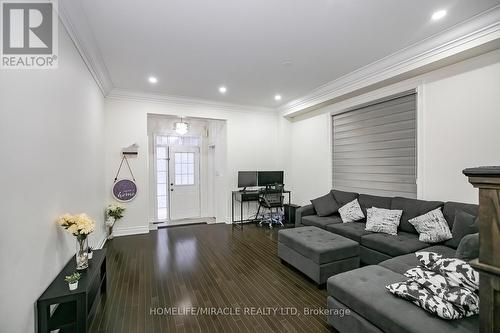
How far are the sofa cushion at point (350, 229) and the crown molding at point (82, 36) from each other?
427 cm

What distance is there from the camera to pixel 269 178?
5789 mm

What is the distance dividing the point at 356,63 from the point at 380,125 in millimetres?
1203

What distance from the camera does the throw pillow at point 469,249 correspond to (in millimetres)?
1791

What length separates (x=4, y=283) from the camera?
1.32 metres

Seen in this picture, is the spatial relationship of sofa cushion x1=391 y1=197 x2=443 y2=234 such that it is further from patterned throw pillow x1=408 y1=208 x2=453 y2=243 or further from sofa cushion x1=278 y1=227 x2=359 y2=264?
sofa cushion x1=278 y1=227 x2=359 y2=264

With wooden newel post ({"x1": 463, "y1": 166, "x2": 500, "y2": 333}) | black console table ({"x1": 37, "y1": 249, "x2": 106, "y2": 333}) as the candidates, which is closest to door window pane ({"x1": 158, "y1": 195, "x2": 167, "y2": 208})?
black console table ({"x1": 37, "y1": 249, "x2": 106, "y2": 333})

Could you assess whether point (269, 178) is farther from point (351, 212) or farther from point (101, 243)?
point (101, 243)

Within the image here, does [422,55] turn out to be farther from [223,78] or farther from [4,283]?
[4,283]

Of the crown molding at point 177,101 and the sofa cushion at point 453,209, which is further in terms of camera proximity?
the crown molding at point 177,101

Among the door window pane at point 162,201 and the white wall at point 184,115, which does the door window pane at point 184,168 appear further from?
the white wall at point 184,115

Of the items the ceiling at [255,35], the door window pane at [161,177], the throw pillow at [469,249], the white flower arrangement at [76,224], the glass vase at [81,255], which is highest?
the ceiling at [255,35]

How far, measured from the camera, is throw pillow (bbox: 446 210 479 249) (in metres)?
2.46

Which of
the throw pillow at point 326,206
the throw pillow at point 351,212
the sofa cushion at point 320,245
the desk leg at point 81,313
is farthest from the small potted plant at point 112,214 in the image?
the throw pillow at point 351,212

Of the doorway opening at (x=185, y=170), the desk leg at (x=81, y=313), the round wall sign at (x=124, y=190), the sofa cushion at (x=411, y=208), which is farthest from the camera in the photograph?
the doorway opening at (x=185, y=170)
